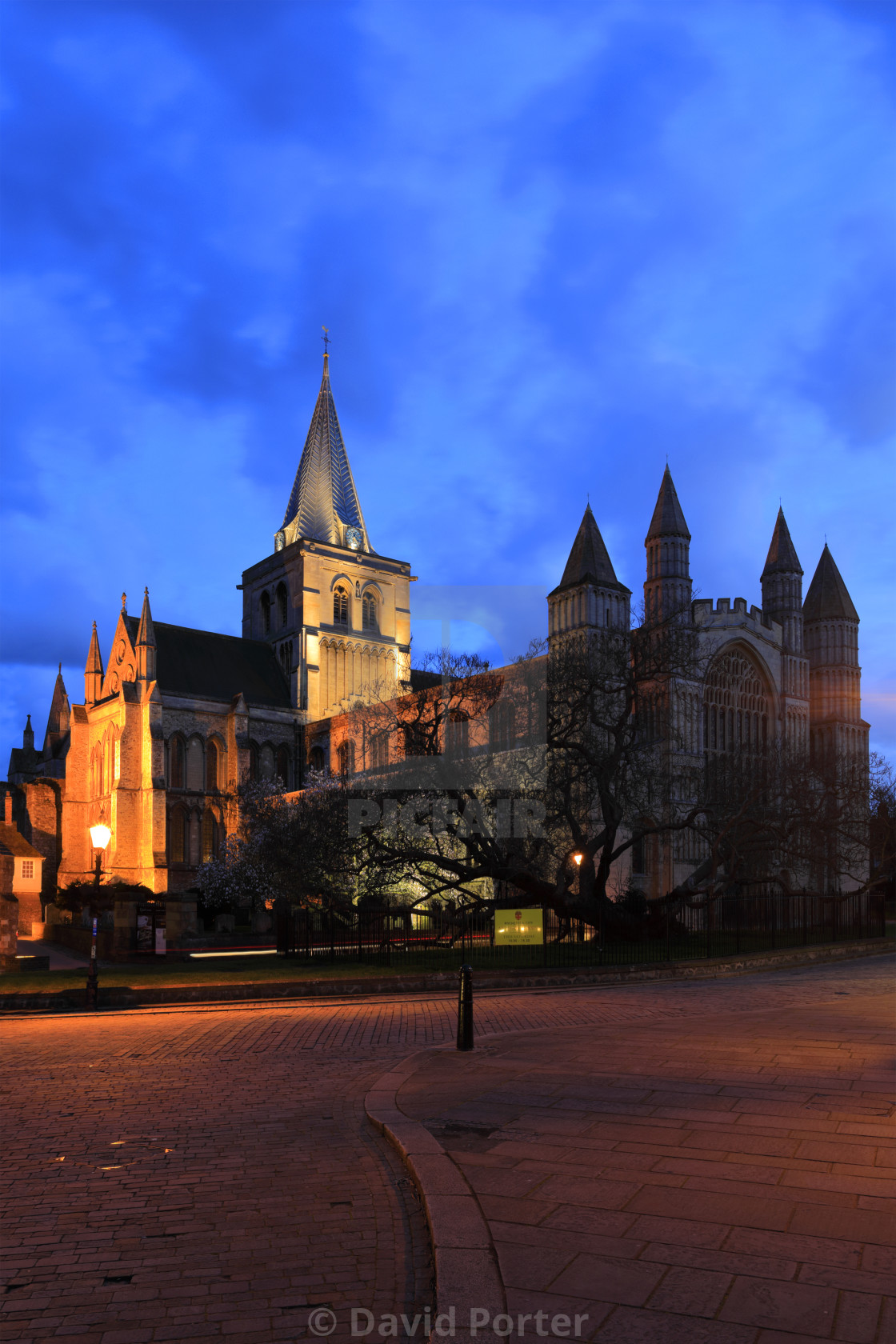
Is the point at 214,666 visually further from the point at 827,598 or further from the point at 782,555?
the point at 827,598

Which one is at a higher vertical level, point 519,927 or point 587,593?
point 587,593

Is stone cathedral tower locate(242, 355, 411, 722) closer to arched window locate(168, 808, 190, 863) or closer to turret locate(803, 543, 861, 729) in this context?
arched window locate(168, 808, 190, 863)

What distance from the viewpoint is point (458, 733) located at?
32031 mm

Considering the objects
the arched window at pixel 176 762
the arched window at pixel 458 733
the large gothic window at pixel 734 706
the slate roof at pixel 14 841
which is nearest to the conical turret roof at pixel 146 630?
the arched window at pixel 176 762

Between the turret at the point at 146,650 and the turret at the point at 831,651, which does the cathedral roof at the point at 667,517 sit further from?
the turret at the point at 146,650

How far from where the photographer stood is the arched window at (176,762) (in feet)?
173

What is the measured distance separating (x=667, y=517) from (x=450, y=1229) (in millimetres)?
48257

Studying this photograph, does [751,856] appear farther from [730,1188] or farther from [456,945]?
[730,1188]

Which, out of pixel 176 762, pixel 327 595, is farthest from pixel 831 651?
pixel 176 762

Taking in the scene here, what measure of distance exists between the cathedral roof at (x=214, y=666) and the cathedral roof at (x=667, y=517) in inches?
1000

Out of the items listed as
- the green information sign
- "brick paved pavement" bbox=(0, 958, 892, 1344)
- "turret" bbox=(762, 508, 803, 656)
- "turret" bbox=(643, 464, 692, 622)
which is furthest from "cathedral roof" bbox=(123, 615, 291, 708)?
"brick paved pavement" bbox=(0, 958, 892, 1344)

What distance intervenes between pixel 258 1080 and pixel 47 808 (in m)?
53.5

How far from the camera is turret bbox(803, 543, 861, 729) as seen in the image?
57.3m

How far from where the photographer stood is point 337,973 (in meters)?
18.2
